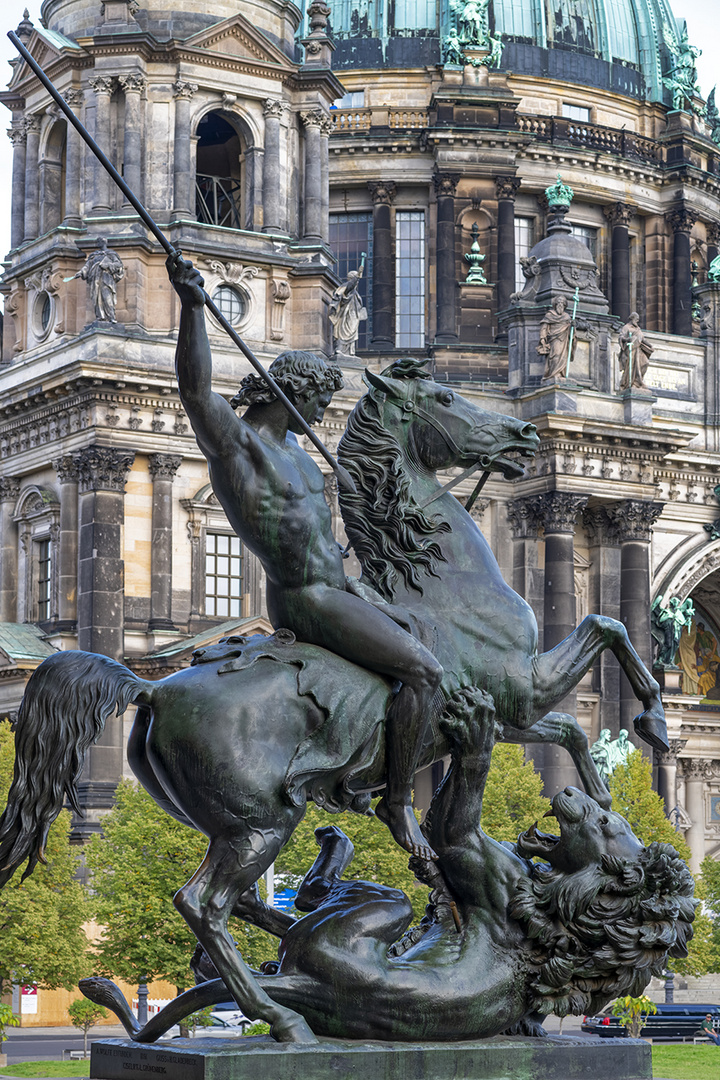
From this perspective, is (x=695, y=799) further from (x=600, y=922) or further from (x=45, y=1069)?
(x=600, y=922)

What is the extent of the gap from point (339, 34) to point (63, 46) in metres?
24.0

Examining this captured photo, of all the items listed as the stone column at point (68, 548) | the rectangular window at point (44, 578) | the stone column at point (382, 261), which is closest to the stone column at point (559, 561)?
the stone column at point (68, 548)

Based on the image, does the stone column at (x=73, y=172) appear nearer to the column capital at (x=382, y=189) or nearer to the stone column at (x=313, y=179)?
the stone column at (x=313, y=179)

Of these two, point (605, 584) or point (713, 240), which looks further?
point (713, 240)

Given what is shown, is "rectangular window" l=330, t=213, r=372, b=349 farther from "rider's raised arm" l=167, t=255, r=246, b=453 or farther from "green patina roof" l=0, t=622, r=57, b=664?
"rider's raised arm" l=167, t=255, r=246, b=453

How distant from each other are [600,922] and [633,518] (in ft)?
153

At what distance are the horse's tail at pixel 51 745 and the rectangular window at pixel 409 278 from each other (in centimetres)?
5725

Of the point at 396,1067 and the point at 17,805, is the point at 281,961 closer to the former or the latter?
the point at 396,1067

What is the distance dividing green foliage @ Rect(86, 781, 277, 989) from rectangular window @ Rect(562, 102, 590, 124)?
40419mm

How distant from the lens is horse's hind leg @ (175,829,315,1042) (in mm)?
8711

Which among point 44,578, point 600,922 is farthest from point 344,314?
point 600,922

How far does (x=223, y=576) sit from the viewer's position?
4934 centimetres

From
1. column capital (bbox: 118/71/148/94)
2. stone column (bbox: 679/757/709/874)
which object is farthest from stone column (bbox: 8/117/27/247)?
Result: stone column (bbox: 679/757/709/874)

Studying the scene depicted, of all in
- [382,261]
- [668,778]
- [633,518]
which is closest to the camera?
[633,518]
